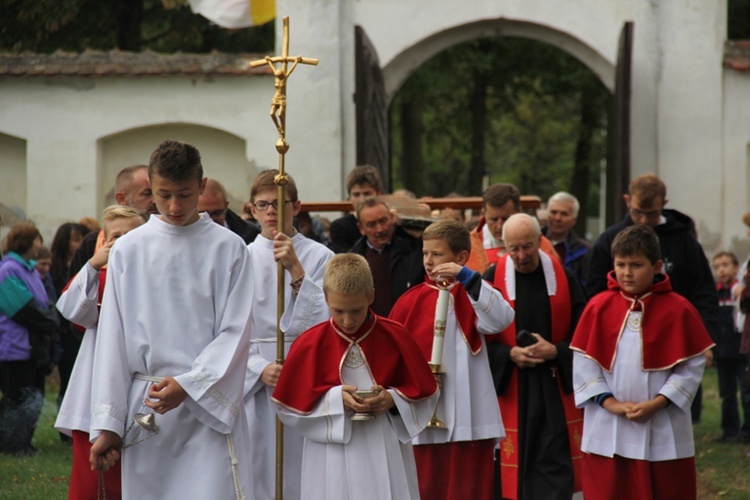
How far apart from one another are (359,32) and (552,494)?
25.4ft

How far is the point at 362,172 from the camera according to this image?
906 centimetres

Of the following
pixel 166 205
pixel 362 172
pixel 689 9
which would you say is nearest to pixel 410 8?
pixel 689 9

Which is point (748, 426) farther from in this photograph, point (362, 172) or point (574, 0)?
point (574, 0)

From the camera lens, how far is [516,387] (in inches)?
287

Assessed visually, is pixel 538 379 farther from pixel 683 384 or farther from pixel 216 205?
pixel 216 205

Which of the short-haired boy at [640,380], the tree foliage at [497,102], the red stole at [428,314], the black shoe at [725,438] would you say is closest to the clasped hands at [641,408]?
the short-haired boy at [640,380]

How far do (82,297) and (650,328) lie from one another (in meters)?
2.97

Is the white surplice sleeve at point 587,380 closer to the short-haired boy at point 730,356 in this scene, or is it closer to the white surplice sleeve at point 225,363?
the white surplice sleeve at point 225,363

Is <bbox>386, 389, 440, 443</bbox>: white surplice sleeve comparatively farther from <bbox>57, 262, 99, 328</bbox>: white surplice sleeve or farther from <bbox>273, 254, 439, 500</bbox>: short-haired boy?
<bbox>57, 262, 99, 328</bbox>: white surplice sleeve

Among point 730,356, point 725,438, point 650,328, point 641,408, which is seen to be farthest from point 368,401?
point 730,356

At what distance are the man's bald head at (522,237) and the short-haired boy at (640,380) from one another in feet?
2.64

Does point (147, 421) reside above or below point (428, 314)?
below

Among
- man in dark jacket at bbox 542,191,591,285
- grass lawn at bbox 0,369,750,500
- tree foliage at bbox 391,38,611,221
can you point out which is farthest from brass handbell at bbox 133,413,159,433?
tree foliage at bbox 391,38,611,221

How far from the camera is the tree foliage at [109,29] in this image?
17.7 m
